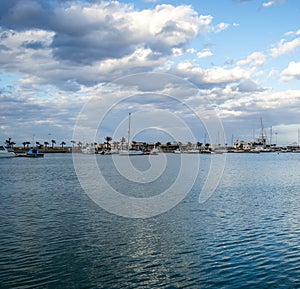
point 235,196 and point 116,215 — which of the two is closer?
point 116,215

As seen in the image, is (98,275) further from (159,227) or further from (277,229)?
(277,229)

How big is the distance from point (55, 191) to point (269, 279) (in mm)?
33581

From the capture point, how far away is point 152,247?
765 inches

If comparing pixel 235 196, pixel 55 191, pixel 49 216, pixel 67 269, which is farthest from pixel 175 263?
pixel 55 191

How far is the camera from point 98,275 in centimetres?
1515

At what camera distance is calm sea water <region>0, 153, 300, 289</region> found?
14820 mm

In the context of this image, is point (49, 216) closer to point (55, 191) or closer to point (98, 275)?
point (98, 275)

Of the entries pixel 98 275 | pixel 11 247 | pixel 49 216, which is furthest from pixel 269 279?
pixel 49 216

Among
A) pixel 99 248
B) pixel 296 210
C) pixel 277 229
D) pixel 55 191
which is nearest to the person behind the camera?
pixel 99 248

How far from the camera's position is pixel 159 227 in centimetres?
2431

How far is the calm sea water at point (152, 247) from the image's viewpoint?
14820 mm

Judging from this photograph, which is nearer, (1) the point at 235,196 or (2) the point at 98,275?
(2) the point at 98,275

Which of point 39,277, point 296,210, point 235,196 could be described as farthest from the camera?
point 235,196

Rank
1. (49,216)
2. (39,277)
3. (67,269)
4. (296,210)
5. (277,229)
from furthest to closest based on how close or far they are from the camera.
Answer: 1. (296,210)
2. (49,216)
3. (277,229)
4. (67,269)
5. (39,277)
